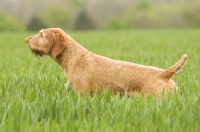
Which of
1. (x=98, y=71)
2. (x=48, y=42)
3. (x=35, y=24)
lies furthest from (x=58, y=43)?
(x=35, y=24)

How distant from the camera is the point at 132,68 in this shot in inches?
200

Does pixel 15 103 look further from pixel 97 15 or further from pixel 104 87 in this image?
pixel 97 15

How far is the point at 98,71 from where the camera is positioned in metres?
5.10

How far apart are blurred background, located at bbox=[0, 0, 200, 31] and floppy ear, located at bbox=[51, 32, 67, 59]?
162ft

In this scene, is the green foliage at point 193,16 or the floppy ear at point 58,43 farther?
the green foliage at point 193,16

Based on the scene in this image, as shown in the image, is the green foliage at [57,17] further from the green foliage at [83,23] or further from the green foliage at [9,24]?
the green foliage at [83,23]

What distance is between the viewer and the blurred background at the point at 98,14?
58375mm

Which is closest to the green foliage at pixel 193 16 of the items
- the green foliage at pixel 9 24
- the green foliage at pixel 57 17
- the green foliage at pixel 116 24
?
the green foliage at pixel 116 24

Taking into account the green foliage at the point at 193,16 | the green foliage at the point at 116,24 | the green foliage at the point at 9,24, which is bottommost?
the green foliage at the point at 9,24

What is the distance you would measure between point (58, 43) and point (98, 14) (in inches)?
2283

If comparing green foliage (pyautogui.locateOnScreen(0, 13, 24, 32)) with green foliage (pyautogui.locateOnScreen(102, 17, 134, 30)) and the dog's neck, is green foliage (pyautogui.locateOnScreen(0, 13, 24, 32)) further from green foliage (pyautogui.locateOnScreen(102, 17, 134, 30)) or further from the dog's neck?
the dog's neck

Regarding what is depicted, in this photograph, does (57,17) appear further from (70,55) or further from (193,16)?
(70,55)

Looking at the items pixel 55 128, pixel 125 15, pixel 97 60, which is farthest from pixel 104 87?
pixel 125 15

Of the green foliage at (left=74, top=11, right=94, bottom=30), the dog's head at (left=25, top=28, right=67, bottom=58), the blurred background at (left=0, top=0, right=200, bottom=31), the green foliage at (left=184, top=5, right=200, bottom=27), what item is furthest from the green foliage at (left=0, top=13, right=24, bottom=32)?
the dog's head at (left=25, top=28, right=67, bottom=58)
